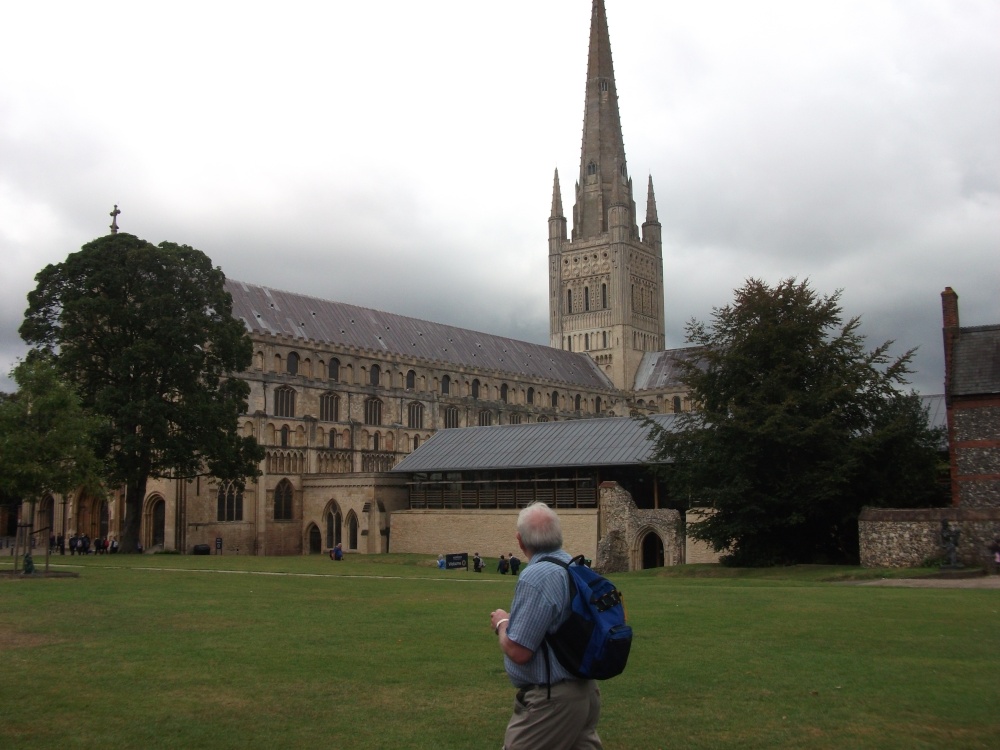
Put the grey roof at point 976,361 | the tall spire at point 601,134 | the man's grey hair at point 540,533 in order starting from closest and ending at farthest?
the man's grey hair at point 540,533 → the grey roof at point 976,361 → the tall spire at point 601,134

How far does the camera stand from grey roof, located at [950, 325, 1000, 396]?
34344 millimetres

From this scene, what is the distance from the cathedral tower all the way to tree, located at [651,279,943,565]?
7979 cm

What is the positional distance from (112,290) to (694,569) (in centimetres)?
3051

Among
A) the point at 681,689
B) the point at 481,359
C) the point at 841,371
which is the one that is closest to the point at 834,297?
the point at 841,371

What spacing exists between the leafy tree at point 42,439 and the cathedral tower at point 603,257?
91664mm

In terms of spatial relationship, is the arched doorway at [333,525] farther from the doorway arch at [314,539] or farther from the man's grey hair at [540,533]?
the man's grey hair at [540,533]

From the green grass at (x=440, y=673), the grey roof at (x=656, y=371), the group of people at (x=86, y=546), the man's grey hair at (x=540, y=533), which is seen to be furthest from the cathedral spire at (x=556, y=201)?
the man's grey hair at (x=540, y=533)

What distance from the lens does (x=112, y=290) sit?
47.7 m

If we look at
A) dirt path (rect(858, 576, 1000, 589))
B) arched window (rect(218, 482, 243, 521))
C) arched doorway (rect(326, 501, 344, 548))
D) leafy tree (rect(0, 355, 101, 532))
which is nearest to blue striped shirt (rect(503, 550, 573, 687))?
dirt path (rect(858, 576, 1000, 589))

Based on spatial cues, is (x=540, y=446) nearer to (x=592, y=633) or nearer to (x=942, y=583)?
(x=942, y=583)

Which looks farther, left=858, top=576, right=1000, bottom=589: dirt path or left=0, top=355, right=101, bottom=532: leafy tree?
left=0, top=355, right=101, bottom=532: leafy tree

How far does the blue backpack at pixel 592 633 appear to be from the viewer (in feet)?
20.3

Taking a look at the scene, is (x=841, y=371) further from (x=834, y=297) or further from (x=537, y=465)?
(x=537, y=465)

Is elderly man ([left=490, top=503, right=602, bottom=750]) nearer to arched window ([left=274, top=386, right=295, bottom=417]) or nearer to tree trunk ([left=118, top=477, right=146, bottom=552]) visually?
tree trunk ([left=118, top=477, right=146, bottom=552])
